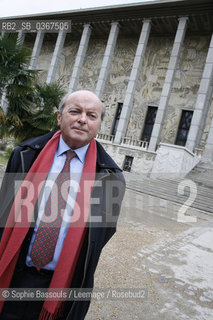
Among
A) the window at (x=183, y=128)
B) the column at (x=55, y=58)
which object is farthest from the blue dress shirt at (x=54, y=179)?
the column at (x=55, y=58)

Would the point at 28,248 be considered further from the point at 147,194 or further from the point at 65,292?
the point at 147,194

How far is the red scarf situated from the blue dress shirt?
0.04 metres

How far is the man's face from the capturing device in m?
1.79

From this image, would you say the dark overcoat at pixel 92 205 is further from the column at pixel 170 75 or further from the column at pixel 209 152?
the column at pixel 170 75

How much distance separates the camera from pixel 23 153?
5.95 feet

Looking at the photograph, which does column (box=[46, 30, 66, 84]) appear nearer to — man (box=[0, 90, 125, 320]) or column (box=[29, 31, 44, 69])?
column (box=[29, 31, 44, 69])

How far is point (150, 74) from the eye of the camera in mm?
20266

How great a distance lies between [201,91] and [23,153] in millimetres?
16656

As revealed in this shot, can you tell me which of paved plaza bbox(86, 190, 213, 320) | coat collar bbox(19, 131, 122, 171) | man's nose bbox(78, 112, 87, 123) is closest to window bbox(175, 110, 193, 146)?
paved plaza bbox(86, 190, 213, 320)

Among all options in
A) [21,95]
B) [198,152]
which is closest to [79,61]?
[198,152]

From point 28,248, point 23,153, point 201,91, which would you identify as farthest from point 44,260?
point 201,91

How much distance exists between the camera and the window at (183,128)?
755 inches

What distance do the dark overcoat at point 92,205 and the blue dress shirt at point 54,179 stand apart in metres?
0.14

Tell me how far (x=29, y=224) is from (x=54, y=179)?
14.5 inches
